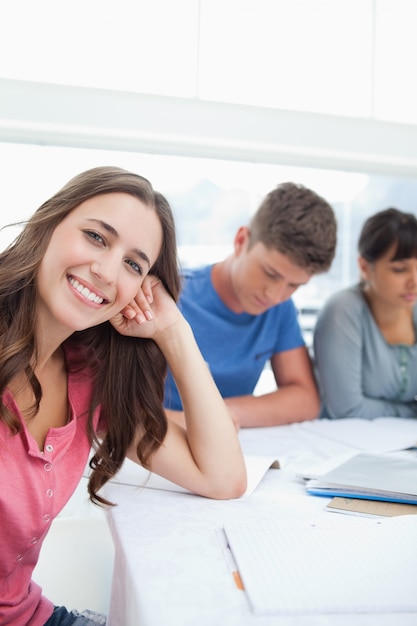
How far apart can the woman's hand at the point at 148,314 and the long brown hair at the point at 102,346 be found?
0.02 meters

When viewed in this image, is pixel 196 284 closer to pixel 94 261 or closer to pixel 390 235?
pixel 390 235

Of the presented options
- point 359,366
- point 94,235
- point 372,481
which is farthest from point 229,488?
point 359,366

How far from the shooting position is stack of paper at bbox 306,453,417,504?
107 centimetres

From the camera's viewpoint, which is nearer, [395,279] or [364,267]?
[395,279]

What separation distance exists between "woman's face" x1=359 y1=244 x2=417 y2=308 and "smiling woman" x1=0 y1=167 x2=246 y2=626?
44.8 inches

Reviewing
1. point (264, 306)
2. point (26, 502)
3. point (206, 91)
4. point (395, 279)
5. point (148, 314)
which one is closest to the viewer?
point (26, 502)

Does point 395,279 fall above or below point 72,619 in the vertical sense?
above

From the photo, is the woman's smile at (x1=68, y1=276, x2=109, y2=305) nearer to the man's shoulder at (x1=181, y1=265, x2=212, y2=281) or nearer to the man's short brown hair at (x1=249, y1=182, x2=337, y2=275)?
the man's short brown hair at (x1=249, y1=182, x2=337, y2=275)

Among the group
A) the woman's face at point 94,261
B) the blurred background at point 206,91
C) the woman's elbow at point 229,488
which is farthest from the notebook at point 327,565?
the blurred background at point 206,91

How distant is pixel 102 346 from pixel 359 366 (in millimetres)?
1200

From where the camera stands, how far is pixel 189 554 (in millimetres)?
836

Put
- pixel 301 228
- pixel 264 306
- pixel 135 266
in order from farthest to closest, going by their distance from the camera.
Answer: pixel 264 306 → pixel 301 228 → pixel 135 266

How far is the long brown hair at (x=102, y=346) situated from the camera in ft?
3.30

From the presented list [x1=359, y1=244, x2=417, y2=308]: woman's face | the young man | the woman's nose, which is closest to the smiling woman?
the woman's nose
